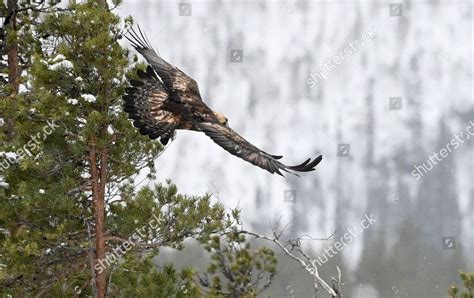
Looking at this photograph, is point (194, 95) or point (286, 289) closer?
point (194, 95)

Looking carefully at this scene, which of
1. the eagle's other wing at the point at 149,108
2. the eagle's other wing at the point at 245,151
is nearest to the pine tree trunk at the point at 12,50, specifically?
the eagle's other wing at the point at 149,108

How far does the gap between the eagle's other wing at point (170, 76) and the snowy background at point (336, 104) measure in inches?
1017

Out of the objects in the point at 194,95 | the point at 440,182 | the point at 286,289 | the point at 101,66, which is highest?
the point at 440,182

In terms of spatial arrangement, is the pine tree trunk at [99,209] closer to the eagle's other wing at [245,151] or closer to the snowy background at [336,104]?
the eagle's other wing at [245,151]

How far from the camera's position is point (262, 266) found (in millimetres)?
14453

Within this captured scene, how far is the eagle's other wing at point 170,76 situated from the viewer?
654 centimetres

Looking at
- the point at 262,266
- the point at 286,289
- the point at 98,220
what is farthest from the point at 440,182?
the point at 98,220

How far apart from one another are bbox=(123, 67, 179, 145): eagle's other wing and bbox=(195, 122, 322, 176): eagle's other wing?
2.92 ft

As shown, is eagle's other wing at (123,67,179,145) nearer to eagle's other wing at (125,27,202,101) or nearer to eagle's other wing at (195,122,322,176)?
eagle's other wing at (125,27,202,101)

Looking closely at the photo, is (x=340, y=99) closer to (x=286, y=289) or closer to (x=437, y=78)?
(x=437, y=78)

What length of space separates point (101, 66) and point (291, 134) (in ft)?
95.0

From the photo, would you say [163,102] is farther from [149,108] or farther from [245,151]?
[245,151]

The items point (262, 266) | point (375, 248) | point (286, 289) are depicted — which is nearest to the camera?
point (262, 266)

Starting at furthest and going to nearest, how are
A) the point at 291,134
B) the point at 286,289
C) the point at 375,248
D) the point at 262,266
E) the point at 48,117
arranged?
the point at 291,134 < the point at 375,248 < the point at 286,289 < the point at 262,266 < the point at 48,117
